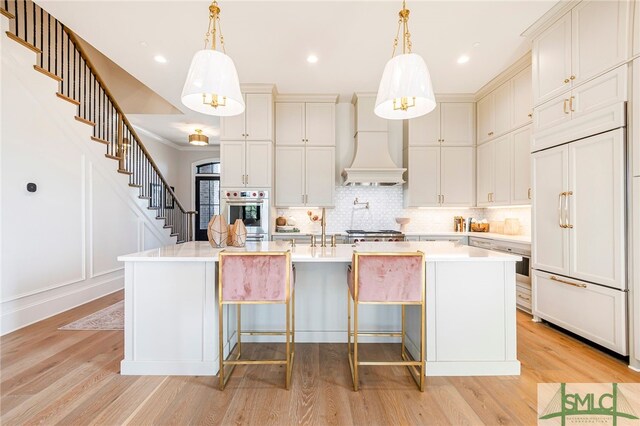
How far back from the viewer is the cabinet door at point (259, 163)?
4.15 metres

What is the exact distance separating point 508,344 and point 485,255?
2.13ft

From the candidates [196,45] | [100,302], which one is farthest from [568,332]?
[100,302]

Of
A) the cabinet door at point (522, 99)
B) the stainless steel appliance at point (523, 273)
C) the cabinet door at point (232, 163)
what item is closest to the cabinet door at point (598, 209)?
the stainless steel appliance at point (523, 273)

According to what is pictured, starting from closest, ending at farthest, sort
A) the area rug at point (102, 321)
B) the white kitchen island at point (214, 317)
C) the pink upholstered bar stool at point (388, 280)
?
the pink upholstered bar stool at point (388, 280) → the white kitchen island at point (214, 317) → the area rug at point (102, 321)

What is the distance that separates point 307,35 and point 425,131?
246cm

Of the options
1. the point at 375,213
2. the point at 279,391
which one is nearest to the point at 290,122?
the point at 375,213

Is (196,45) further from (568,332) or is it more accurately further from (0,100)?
(568,332)

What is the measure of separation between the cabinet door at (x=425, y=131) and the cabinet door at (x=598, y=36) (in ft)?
6.68

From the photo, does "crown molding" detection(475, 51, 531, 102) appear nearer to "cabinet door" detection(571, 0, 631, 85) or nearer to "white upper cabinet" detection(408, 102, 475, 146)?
"white upper cabinet" detection(408, 102, 475, 146)

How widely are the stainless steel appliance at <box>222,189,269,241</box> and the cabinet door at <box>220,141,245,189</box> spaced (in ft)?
0.48

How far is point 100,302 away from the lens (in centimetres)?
368

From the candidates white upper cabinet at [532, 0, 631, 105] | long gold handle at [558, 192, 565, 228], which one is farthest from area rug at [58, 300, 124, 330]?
white upper cabinet at [532, 0, 631, 105]

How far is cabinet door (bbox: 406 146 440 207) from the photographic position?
4504mm

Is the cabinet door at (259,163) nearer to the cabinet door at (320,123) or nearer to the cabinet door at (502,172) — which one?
the cabinet door at (320,123)
